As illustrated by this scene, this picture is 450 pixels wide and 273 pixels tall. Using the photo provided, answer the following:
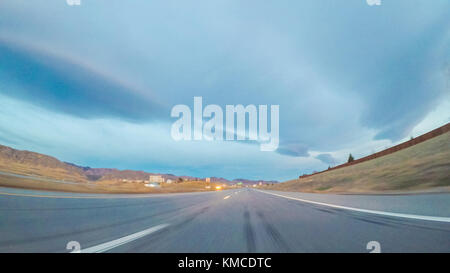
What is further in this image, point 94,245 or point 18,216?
point 18,216

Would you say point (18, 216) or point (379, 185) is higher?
point (18, 216)

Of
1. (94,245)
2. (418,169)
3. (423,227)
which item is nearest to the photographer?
(94,245)

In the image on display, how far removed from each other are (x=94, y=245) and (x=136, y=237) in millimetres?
611

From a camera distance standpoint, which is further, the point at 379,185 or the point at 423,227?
the point at 379,185
